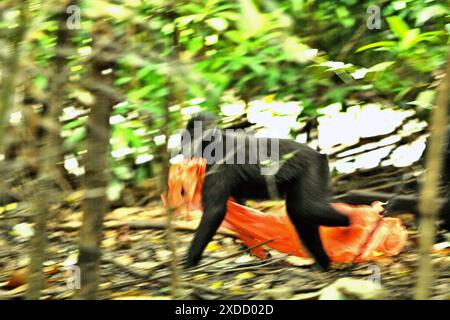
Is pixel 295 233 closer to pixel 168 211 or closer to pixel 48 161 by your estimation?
pixel 168 211

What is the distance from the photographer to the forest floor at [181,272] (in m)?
4.57

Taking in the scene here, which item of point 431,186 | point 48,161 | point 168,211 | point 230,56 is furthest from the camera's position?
point 230,56

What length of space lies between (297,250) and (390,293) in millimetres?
1345

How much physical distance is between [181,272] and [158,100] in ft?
4.57

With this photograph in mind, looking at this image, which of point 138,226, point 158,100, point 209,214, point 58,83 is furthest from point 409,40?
point 138,226

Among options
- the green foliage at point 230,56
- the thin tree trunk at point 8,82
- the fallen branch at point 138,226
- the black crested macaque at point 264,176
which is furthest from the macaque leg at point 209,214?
the thin tree trunk at point 8,82

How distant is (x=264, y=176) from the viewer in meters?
5.85

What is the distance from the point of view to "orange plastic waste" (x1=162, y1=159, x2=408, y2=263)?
5.34 meters

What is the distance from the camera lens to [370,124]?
23.5 ft

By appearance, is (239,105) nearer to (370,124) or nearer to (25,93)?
(370,124)

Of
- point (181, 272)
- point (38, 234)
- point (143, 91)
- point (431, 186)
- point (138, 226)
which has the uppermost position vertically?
point (431, 186)

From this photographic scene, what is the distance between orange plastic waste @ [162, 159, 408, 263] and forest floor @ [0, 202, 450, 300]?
0.09 m

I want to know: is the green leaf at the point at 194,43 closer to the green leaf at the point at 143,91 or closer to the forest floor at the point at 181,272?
the green leaf at the point at 143,91
